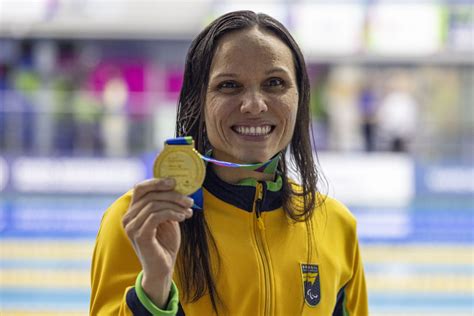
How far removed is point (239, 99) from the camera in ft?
5.33

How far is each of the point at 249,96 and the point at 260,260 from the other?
1.03 ft

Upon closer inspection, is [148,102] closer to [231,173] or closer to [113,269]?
[231,173]

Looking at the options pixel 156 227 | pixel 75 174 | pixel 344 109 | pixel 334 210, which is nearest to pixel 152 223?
pixel 156 227

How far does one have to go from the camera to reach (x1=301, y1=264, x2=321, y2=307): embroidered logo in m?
1.69

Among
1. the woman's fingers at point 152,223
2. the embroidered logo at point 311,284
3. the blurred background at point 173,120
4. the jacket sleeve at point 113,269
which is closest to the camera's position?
the woman's fingers at point 152,223

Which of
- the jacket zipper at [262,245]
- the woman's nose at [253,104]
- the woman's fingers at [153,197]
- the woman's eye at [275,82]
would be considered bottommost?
the jacket zipper at [262,245]

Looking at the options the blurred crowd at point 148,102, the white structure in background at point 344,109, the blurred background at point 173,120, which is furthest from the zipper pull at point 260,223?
the white structure in background at point 344,109

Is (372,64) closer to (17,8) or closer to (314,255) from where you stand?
(17,8)

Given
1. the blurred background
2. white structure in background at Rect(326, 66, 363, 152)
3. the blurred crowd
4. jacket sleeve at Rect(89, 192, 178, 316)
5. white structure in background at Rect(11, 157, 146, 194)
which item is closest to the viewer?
jacket sleeve at Rect(89, 192, 178, 316)

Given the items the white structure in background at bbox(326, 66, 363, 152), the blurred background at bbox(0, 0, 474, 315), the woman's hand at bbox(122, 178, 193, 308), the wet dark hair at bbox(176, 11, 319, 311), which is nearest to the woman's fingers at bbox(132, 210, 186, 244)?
the woman's hand at bbox(122, 178, 193, 308)

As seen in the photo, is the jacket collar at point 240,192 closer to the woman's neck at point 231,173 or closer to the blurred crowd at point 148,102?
the woman's neck at point 231,173

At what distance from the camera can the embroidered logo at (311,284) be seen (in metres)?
1.69

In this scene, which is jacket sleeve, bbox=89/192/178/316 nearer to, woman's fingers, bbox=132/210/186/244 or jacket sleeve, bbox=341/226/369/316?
woman's fingers, bbox=132/210/186/244

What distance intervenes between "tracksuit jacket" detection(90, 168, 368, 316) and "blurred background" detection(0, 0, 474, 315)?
2831mm
